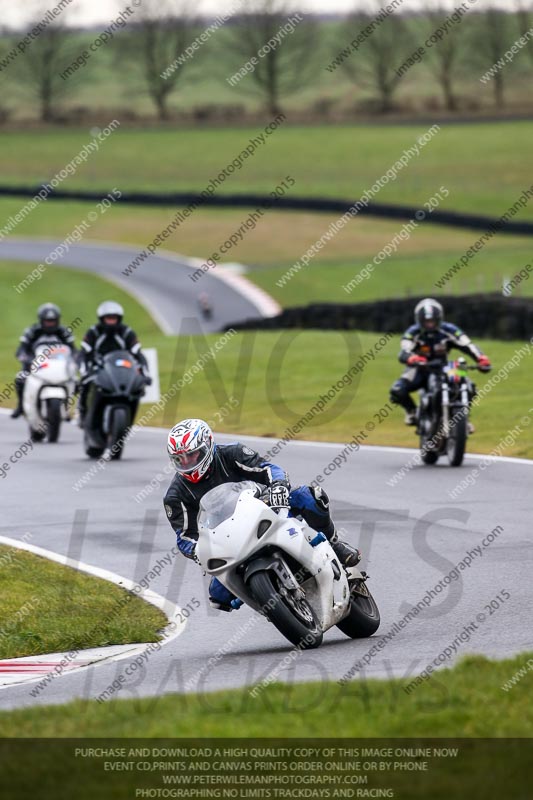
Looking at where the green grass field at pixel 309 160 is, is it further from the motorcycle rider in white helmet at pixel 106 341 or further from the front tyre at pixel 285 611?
the front tyre at pixel 285 611

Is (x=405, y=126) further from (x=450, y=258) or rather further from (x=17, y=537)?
(x=17, y=537)

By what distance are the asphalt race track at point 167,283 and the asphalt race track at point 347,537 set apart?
80.5 feet

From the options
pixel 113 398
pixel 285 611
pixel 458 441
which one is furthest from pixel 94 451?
pixel 285 611

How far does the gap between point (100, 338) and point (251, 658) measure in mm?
10572

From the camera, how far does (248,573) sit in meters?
8.19

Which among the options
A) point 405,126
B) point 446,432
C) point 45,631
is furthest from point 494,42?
point 45,631

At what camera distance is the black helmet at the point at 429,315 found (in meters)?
16.8

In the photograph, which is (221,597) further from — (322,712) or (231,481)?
(322,712)

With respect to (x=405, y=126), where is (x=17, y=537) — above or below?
below

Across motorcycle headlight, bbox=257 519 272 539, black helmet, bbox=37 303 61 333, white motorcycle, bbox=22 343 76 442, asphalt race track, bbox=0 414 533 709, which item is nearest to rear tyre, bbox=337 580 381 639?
asphalt race track, bbox=0 414 533 709

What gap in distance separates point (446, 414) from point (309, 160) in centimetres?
6909

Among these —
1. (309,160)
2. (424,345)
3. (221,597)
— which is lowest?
(221,597)

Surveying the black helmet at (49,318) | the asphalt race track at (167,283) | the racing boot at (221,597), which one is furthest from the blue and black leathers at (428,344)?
the asphalt race track at (167,283)

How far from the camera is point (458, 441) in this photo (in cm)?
1617
